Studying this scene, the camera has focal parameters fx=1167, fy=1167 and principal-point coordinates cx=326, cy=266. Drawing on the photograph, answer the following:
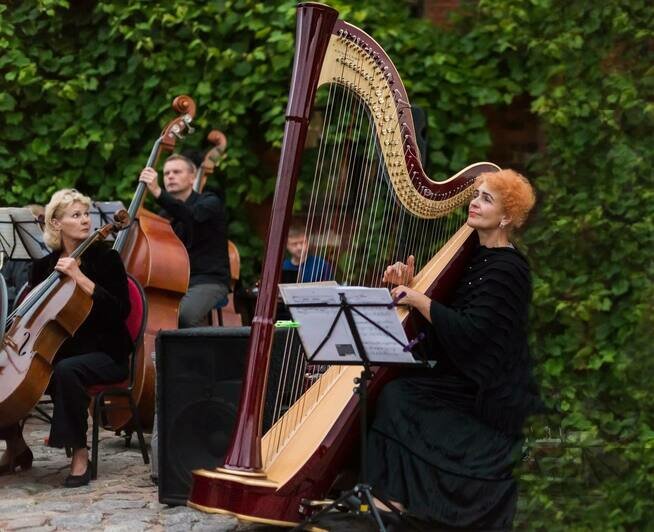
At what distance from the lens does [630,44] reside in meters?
1.84

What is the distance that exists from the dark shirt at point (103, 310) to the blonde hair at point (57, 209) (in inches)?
3.0

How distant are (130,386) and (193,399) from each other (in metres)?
1.10

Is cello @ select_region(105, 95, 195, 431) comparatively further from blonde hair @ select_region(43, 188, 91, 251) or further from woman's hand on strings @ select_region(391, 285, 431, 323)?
woman's hand on strings @ select_region(391, 285, 431, 323)

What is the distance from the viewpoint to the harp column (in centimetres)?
392

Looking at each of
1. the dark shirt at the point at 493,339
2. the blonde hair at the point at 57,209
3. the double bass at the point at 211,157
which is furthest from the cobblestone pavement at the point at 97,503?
the double bass at the point at 211,157

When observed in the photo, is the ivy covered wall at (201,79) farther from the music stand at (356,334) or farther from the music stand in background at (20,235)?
the music stand in background at (20,235)

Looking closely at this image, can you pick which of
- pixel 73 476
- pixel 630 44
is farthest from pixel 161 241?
pixel 630 44

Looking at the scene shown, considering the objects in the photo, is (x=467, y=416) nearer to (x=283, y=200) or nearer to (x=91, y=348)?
(x=283, y=200)

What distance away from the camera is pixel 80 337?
5875 mm

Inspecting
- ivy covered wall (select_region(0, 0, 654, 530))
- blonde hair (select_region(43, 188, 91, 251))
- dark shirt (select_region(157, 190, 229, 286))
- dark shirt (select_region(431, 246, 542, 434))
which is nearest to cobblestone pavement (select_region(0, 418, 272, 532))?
dark shirt (select_region(431, 246, 542, 434))

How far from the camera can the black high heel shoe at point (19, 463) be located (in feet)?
19.6

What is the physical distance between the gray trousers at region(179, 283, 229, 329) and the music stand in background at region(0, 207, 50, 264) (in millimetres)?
897

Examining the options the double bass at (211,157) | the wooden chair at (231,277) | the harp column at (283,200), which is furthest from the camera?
the double bass at (211,157)

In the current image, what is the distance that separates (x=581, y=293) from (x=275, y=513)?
2.40 m
